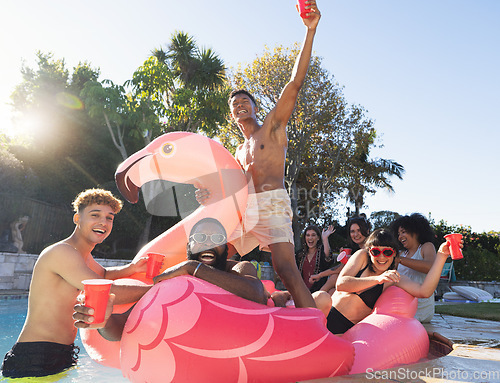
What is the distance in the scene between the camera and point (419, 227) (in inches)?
203

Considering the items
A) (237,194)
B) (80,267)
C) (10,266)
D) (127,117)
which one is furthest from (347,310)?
(127,117)

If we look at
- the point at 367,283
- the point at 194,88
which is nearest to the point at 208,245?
the point at 367,283

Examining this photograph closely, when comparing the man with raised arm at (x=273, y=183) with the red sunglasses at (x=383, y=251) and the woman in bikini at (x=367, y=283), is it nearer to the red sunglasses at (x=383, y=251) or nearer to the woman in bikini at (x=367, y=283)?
the woman in bikini at (x=367, y=283)

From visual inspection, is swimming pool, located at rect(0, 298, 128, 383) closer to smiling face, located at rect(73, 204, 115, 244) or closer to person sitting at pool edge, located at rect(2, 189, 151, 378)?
person sitting at pool edge, located at rect(2, 189, 151, 378)

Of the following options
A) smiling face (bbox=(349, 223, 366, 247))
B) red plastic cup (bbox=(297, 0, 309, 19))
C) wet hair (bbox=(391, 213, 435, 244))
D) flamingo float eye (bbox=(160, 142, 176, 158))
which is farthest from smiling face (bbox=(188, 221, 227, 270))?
smiling face (bbox=(349, 223, 366, 247))

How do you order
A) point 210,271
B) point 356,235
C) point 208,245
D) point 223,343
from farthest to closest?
point 356,235 < point 208,245 < point 210,271 < point 223,343

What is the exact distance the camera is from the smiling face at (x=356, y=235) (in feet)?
18.9

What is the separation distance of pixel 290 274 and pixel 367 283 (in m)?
0.69

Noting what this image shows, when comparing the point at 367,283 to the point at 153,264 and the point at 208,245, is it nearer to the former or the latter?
the point at 208,245

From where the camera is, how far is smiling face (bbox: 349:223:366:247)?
18.9 ft

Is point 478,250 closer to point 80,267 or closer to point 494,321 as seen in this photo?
point 494,321

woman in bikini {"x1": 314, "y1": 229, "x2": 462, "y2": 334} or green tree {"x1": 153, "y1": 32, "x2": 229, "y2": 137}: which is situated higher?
green tree {"x1": 153, "y1": 32, "x2": 229, "y2": 137}

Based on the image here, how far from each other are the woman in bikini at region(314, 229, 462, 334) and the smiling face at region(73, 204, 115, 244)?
1.88m

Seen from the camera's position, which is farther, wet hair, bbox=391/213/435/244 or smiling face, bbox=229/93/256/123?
wet hair, bbox=391/213/435/244
